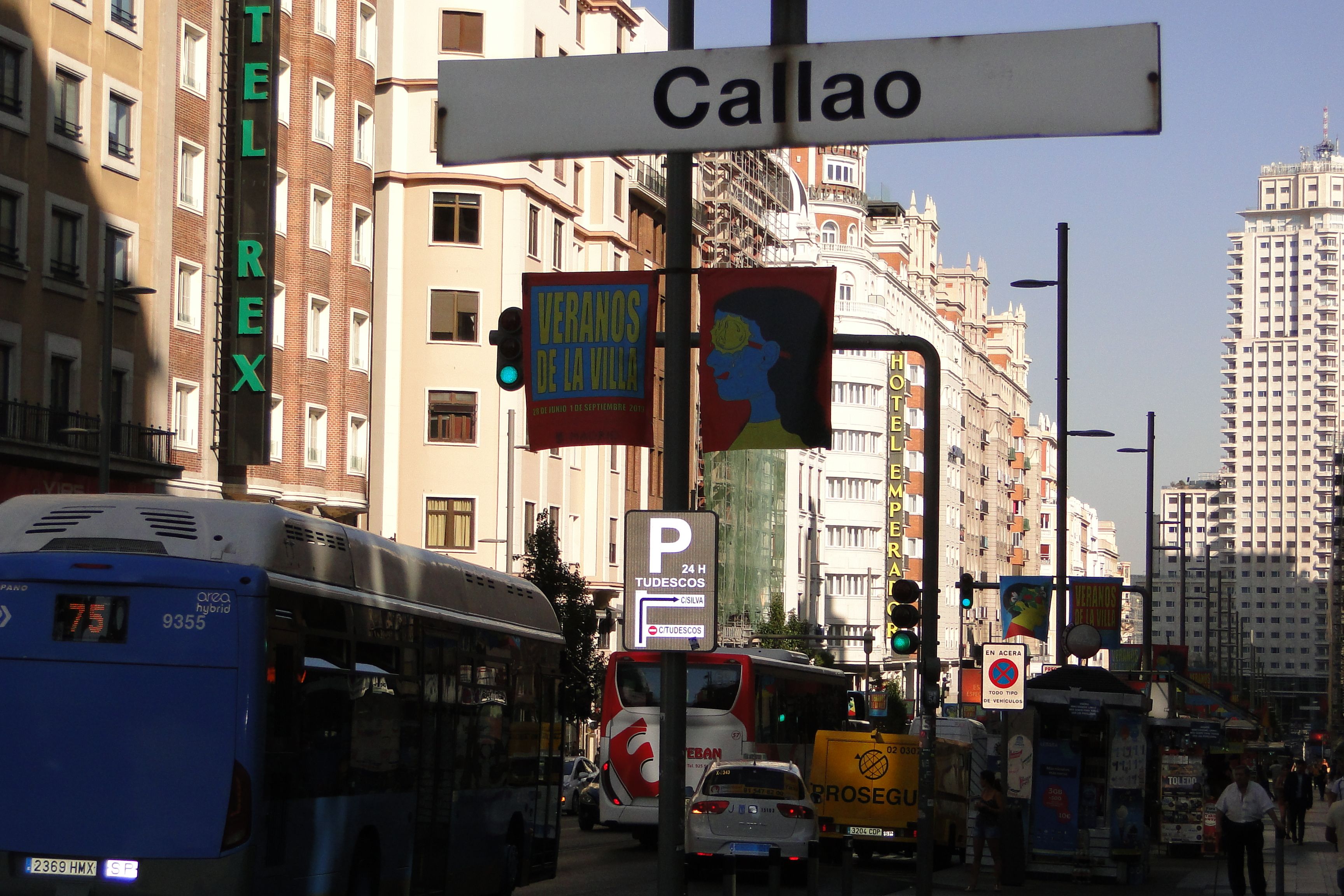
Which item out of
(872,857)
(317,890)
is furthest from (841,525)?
(317,890)

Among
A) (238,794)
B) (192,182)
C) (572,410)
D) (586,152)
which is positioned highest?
(192,182)

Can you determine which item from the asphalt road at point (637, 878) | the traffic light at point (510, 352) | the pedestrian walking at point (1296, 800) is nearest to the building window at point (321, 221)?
the asphalt road at point (637, 878)

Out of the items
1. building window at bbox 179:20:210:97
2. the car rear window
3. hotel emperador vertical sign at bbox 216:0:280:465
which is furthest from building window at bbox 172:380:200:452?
the car rear window

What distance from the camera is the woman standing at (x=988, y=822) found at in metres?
26.0

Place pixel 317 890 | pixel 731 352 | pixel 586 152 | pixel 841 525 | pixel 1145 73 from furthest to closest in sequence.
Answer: pixel 841 525 < pixel 317 890 < pixel 731 352 < pixel 586 152 < pixel 1145 73

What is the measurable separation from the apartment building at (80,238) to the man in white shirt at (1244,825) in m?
22.2

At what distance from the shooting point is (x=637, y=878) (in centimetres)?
2584

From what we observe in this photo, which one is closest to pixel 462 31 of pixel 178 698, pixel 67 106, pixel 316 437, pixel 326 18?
pixel 326 18

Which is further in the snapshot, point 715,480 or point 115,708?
point 715,480

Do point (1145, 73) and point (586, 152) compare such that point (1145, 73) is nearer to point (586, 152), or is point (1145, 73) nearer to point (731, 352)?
point (586, 152)

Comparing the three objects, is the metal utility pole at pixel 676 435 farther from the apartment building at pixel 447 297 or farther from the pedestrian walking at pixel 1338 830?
the apartment building at pixel 447 297

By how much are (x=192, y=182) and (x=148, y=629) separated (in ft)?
119

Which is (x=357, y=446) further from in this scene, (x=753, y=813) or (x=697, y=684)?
(x=753, y=813)

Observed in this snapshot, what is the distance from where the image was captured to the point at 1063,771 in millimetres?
28422
